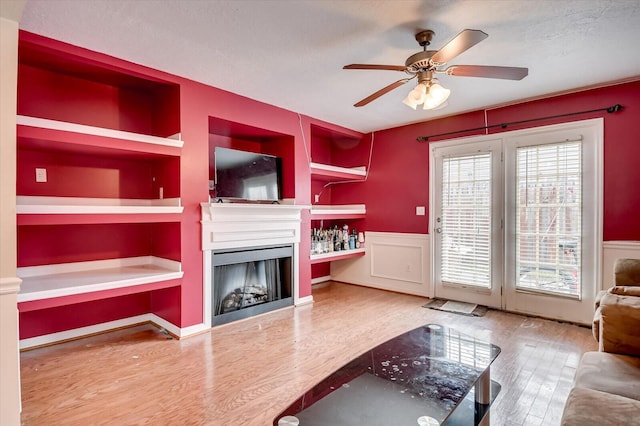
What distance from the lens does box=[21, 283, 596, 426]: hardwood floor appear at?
1.95m

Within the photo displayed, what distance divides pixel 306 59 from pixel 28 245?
2.80 meters

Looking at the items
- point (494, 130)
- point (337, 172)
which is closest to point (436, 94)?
point (494, 130)

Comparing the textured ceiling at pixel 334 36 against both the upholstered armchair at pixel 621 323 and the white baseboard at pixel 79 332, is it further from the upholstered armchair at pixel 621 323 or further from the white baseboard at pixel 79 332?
the white baseboard at pixel 79 332

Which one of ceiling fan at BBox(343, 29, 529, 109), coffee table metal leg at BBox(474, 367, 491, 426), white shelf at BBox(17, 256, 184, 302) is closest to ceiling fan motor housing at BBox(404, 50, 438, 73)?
ceiling fan at BBox(343, 29, 529, 109)

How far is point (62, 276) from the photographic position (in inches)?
110

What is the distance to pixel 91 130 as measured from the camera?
253 centimetres

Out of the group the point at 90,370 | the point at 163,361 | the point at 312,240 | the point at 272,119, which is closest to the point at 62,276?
the point at 90,370

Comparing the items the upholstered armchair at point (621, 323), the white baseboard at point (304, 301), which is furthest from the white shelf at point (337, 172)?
the upholstered armchair at point (621, 323)

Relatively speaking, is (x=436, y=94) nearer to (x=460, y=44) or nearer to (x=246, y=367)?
(x=460, y=44)

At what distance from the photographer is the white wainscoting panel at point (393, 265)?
4523 millimetres

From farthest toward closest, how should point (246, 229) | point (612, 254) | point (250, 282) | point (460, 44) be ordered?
point (250, 282), point (246, 229), point (612, 254), point (460, 44)

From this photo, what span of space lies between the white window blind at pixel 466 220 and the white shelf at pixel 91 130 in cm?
327

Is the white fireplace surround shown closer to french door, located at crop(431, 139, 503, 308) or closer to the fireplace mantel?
the fireplace mantel

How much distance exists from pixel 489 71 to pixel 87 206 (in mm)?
3077
